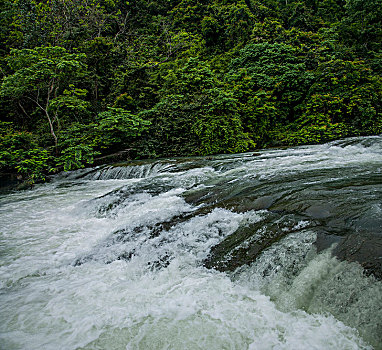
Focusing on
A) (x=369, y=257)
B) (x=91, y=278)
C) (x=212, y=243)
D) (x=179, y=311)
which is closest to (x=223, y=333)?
(x=179, y=311)

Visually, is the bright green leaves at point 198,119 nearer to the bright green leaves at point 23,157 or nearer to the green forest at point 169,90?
Result: the green forest at point 169,90

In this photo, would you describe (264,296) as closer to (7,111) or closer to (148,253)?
(148,253)

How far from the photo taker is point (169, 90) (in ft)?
40.4

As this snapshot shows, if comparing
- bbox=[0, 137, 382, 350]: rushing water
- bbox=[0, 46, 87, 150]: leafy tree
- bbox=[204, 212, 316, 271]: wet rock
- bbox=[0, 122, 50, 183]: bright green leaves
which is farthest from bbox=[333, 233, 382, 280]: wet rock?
bbox=[0, 46, 87, 150]: leafy tree

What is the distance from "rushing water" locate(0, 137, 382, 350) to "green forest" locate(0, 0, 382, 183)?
663cm

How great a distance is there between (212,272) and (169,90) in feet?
37.4

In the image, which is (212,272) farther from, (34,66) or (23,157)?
(34,66)

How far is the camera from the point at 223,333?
1677 millimetres

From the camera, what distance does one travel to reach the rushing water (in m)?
1.66

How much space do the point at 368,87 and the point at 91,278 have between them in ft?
45.8

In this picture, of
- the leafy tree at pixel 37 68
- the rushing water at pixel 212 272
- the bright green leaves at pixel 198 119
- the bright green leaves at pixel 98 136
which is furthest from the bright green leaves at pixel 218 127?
the rushing water at pixel 212 272

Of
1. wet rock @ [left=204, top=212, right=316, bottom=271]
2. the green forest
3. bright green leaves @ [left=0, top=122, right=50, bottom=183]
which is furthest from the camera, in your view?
the green forest

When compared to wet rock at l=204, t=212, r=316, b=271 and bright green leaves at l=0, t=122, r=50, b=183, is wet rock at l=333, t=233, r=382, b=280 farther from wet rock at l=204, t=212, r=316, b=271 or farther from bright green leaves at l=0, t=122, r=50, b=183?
bright green leaves at l=0, t=122, r=50, b=183

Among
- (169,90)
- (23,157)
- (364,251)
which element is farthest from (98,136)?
(364,251)
